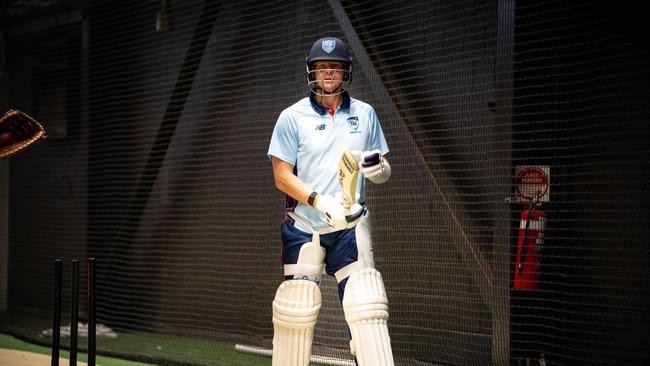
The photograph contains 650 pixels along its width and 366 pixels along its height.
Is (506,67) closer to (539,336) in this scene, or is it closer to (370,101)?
(370,101)

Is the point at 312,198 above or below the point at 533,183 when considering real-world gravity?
below

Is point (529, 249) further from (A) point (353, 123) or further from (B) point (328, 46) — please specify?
(B) point (328, 46)

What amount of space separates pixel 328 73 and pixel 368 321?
3.55 feet

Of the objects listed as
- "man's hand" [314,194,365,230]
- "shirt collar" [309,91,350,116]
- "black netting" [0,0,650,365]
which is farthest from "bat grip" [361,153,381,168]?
"black netting" [0,0,650,365]

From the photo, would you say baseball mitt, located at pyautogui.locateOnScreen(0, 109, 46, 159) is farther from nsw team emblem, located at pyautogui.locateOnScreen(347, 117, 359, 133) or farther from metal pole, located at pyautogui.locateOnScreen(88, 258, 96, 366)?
nsw team emblem, located at pyautogui.locateOnScreen(347, 117, 359, 133)

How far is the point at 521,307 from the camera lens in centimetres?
464

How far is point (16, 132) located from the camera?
4.23 m

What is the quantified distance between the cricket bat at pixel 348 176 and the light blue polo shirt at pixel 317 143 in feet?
0.75

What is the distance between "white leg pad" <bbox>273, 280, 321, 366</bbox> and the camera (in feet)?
11.3

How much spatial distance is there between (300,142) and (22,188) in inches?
222

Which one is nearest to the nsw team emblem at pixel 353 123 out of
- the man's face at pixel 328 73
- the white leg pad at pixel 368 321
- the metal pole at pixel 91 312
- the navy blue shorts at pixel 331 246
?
the man's face at pixel 328 73

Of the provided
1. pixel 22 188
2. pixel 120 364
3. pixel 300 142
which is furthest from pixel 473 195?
pixel 22 188

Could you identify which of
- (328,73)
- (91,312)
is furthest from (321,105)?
(91,312)

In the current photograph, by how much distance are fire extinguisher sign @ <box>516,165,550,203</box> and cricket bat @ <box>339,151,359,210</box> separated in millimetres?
1881
